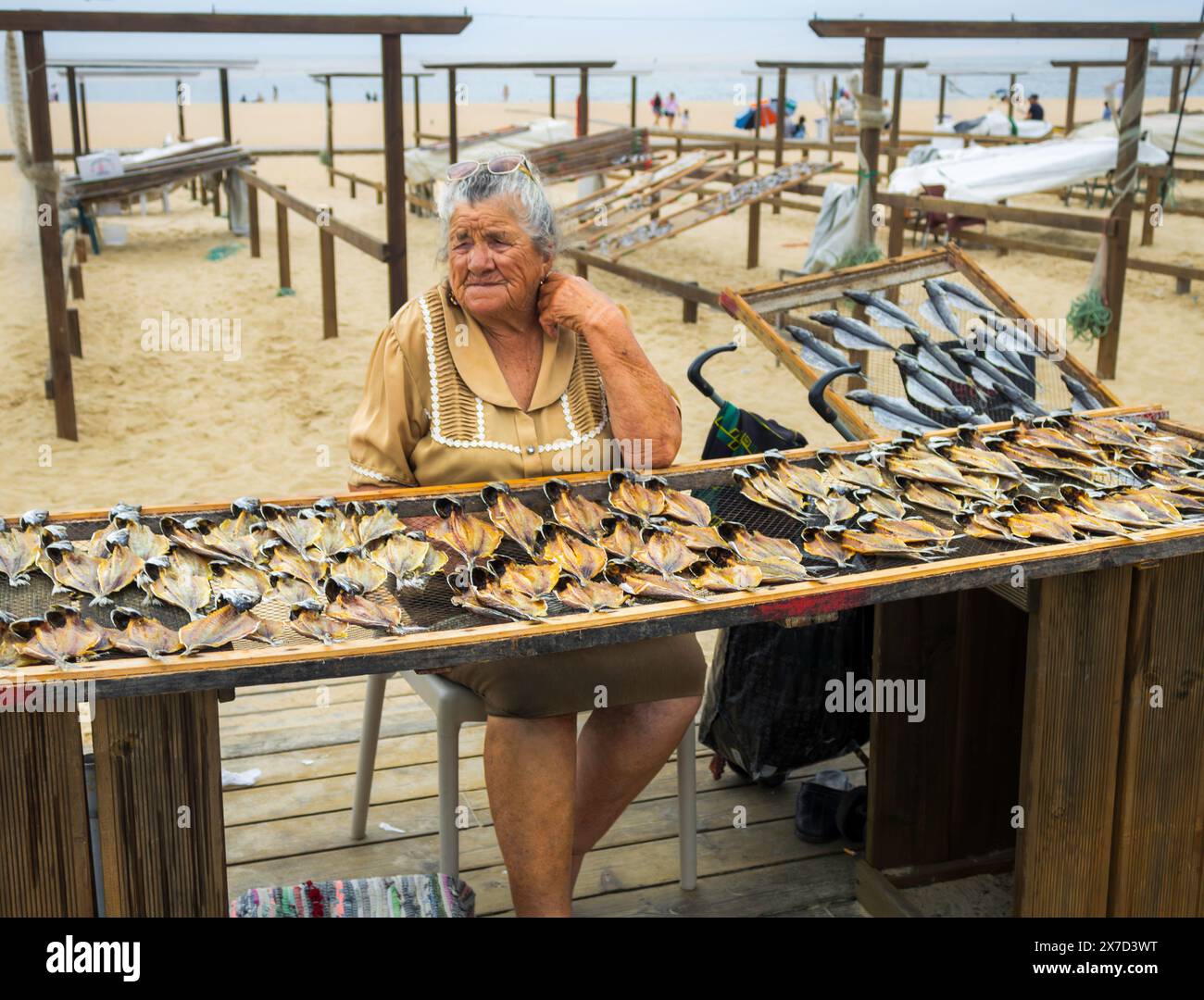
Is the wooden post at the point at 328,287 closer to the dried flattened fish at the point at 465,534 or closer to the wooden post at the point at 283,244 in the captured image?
the wooden post at the point at 283,244

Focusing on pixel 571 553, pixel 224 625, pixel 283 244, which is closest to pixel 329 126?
pixel 283 244

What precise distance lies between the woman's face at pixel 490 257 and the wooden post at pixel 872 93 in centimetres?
452

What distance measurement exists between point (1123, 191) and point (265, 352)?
6082 mm

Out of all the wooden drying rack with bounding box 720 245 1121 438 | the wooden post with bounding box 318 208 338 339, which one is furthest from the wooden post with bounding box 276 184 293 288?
the wooden drying rack with bounding box 720 245 1121 438

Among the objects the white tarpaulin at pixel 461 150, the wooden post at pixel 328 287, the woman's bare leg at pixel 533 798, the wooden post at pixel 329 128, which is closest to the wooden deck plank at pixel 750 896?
the woman's bare leg at pixel 533 798

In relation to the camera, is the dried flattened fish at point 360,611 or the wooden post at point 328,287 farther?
the wooden post at point 328,287

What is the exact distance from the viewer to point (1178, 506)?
93.3 inches

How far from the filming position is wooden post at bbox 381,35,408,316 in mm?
5793

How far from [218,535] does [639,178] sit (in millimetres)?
10343

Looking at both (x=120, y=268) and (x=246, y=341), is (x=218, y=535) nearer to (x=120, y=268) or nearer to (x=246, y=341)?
(x=246, y=341)

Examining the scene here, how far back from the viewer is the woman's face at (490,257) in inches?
106

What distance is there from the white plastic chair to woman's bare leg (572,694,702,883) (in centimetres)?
13

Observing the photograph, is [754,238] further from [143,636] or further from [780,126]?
[143,636]

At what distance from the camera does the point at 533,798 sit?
2.29 m
